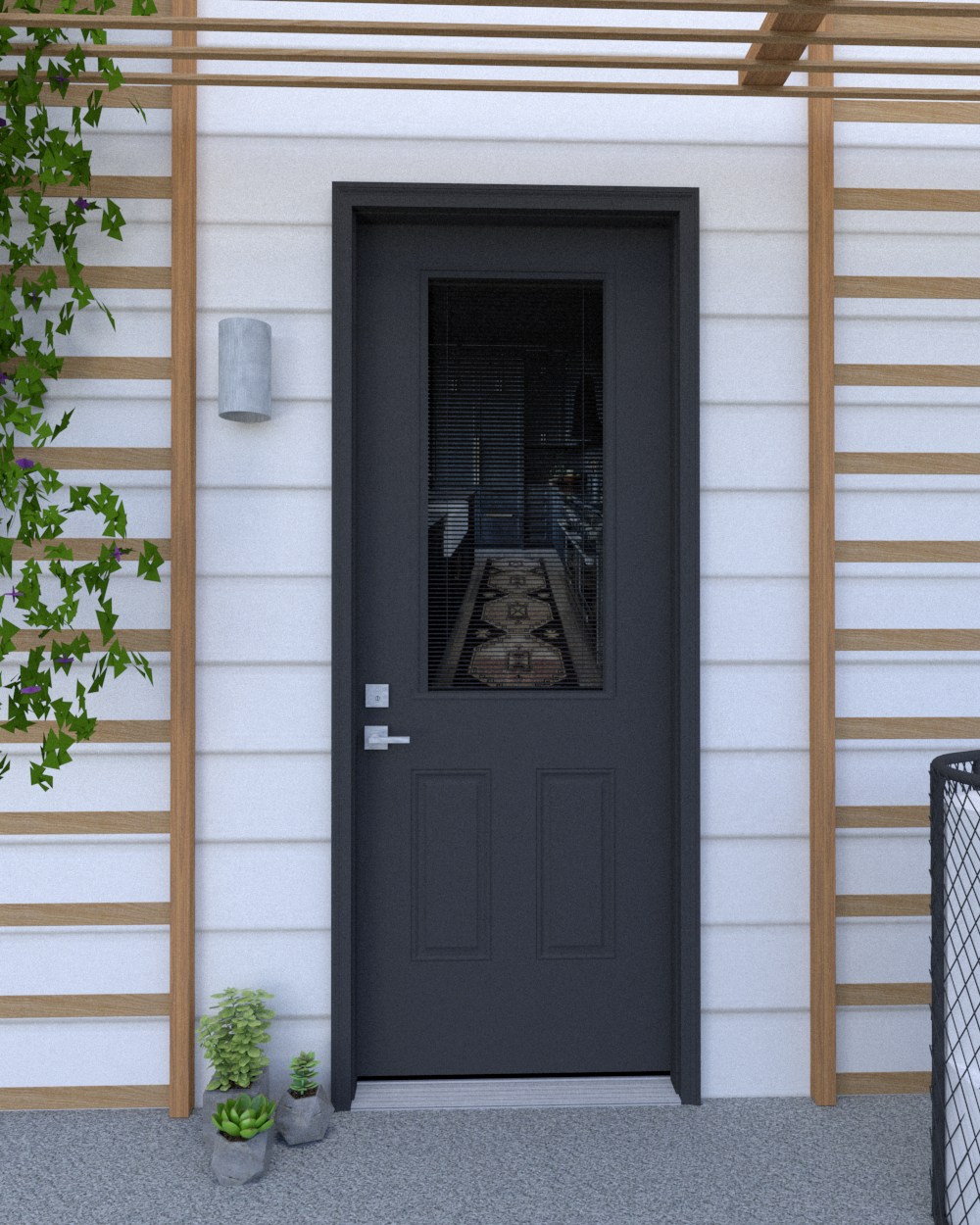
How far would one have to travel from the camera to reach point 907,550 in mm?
2213

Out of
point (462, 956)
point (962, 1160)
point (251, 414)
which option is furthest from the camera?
point (462, 956)

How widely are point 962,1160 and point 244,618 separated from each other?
6.24ft

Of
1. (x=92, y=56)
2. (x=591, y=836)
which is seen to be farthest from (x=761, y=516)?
(x=92, y=56)

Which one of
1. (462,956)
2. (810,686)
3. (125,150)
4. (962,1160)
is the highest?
(125,150)

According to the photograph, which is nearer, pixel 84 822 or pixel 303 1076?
pixel 303 1076

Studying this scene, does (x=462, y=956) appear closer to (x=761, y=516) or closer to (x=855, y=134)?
(x=761, y=516)

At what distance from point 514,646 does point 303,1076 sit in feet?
3.72

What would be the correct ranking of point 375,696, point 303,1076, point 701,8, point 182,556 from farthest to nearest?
1. point 375,696
2. point 182,556
3. point 303,1076
4. point 701,8

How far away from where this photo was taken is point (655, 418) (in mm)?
2273

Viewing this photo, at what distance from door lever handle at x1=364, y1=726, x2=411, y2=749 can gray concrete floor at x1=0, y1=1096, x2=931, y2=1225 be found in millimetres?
880

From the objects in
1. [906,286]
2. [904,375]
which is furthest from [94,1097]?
[906,286]

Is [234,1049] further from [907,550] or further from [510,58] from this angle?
[510,58]

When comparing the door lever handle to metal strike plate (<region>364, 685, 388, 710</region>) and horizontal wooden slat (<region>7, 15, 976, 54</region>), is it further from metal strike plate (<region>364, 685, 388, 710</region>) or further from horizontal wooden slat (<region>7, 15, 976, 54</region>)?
horizontal wooden slat (<region>7, 15, 976, 54</region>)

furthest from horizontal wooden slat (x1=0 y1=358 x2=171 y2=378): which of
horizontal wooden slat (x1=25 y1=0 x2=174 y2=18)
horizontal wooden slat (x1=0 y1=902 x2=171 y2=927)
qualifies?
horizontal wooden slat (x1=0 y1=902 x2=171 y2=927)
